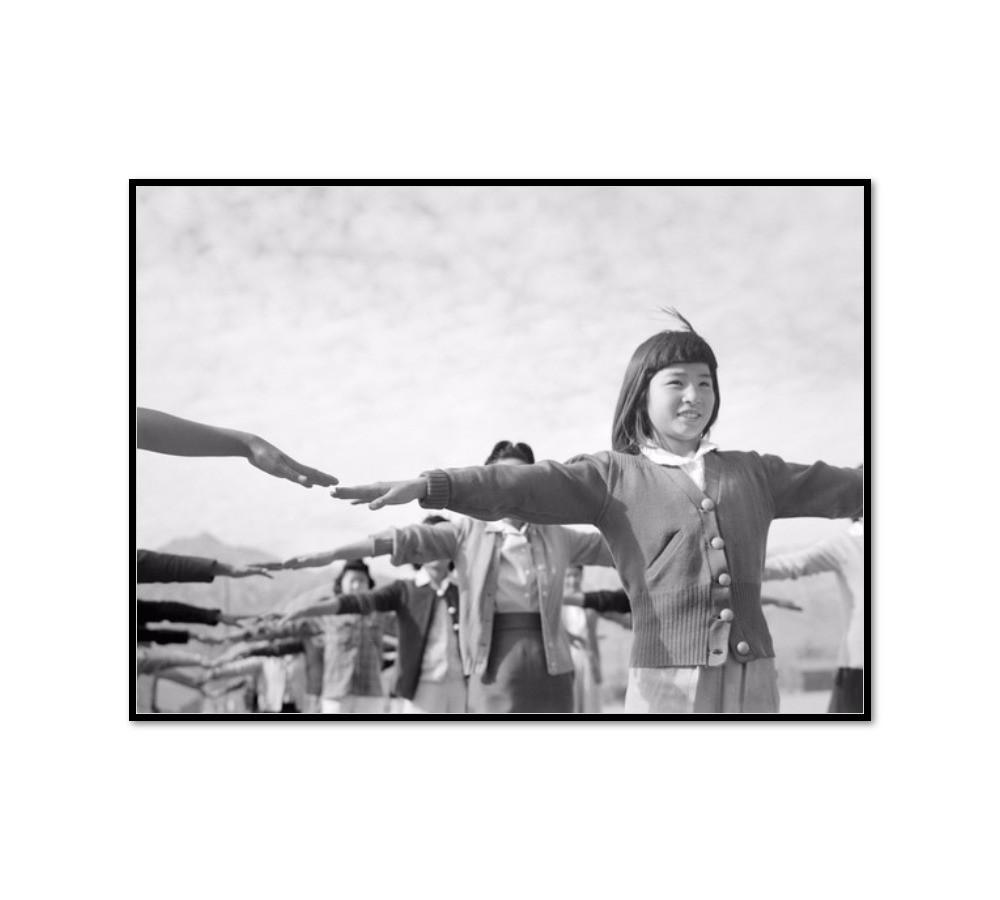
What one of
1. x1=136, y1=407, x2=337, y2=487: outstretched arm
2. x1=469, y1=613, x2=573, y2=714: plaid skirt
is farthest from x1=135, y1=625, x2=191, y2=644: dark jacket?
x1=469, y1=613, x2=573, y2=714: plaid skirt

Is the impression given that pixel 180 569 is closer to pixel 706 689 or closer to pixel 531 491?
pixel 531 491

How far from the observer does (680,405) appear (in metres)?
2.84

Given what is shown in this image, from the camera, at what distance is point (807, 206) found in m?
2.85

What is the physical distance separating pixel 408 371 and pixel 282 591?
20.7 inches

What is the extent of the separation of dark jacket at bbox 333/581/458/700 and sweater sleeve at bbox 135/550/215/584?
0.30 m

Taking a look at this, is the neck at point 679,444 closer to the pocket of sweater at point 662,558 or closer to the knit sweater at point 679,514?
the knit sweater at point 679,514

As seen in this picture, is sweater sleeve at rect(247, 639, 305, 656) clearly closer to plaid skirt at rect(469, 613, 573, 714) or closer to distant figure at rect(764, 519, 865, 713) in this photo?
plaid skirt at rect(469, 613, 573, 714)

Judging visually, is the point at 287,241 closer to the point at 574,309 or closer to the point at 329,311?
the point at 329,311

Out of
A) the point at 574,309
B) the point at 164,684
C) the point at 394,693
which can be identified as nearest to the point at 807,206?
the point at 574,309

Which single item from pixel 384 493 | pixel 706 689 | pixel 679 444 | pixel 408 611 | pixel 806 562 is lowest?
pixel 706 689

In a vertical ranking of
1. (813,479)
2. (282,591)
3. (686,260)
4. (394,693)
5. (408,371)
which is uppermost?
(686,260)

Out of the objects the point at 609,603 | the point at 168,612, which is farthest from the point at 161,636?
the point at 609,603

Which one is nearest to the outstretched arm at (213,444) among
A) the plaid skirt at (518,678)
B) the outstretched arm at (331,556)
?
the outstretched arm at (331,556)

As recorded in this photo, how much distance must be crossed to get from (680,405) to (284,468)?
83cm
